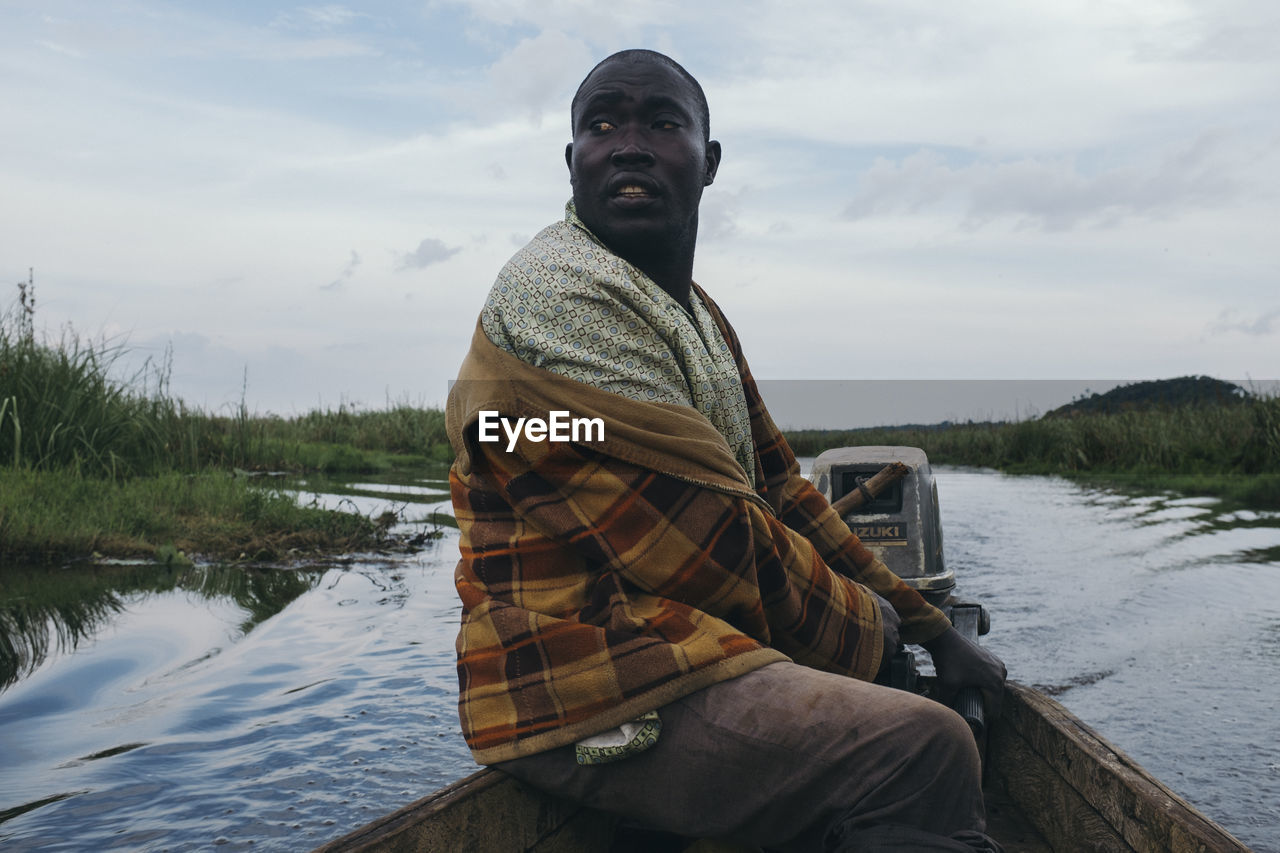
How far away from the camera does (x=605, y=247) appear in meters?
1.94

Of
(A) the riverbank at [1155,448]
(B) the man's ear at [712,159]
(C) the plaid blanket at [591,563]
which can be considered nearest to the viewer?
(C) the plaid blanket at [591,563]

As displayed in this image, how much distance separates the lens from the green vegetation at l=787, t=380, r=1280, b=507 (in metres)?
13.8

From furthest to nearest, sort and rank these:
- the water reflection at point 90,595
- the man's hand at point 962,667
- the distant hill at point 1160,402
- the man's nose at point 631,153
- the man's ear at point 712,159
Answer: the distant hill at point 1160,402, the water reflection at point 90,595, the man's hand at point 962,667, the man's ear at point 712,159, the man's nose at point 631,153

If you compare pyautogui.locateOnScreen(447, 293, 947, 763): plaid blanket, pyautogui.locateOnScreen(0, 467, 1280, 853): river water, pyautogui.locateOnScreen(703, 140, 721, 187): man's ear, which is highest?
pyautogui.locateOnScreen(703, 140, 721, 187): man's ear

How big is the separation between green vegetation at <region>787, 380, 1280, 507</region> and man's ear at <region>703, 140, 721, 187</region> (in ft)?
32.1

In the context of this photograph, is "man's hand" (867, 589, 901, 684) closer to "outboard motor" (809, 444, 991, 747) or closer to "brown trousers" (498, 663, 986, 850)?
"brown trousers" (498, 663, 986, 850)

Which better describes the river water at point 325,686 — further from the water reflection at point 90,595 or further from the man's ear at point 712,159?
the man's ear at point 712,159

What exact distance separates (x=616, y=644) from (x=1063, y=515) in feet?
38.6

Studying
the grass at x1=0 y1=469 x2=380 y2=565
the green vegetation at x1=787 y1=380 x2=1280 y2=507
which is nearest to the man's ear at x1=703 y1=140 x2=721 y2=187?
the grass at x1=0 y1=469 x2=380 y2=565

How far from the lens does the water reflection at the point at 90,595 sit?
4.84 m

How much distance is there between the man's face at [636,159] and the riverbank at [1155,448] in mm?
8772

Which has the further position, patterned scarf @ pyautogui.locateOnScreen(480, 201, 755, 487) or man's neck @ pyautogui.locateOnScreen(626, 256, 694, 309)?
man's neck @ pyautogui.locateOnScreen(626, 256, 694, 309)

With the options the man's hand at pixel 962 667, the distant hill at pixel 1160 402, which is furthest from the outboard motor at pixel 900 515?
the distant hill at pixel 1160 402

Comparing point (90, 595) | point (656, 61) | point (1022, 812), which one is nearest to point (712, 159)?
point (656, 61)
